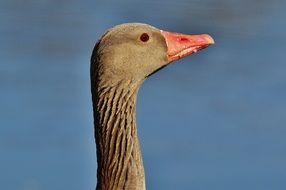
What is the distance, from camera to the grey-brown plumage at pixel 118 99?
1215 cm

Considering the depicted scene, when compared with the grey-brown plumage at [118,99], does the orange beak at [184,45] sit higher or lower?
higher

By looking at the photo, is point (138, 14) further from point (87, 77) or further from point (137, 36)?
point (137, 36)

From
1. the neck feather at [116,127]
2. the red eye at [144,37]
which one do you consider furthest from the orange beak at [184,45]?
Answer: the neck feather at [116,127]

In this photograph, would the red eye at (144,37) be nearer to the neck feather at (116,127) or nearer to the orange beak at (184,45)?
the orange beak at (184,45)

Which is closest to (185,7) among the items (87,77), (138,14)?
(138,14)

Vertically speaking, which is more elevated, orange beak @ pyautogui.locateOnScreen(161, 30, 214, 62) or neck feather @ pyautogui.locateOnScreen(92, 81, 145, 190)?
orange beak @ pyautogui.locateOnScreen(161, 30, 214, 62)

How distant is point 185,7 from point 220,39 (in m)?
1.17

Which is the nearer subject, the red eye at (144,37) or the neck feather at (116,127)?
the neck feather at (116,127)

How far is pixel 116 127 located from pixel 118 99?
7.1 inches

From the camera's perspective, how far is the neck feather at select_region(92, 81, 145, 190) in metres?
12.2

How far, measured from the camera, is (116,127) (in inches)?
486

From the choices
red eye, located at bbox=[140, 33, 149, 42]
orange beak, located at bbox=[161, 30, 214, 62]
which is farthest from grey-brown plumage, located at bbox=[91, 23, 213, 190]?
orange beak, located at bbox=[161, 30, 214, 62]

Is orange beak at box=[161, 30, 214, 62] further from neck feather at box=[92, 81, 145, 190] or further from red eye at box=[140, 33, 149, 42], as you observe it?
neck feather at box=[92, 81, 145, 190]

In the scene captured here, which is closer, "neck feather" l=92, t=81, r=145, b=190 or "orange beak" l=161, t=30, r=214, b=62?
"neck feather" l=92, t=81, r=145, b=190
